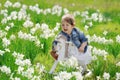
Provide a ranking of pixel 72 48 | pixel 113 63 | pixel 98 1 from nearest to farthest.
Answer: pixel 72 48 < pixel 113 63 < pixel 98 1

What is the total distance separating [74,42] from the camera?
7.89 meters

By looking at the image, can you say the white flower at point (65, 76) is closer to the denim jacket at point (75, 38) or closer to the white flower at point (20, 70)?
the white flower at point (20, 70)

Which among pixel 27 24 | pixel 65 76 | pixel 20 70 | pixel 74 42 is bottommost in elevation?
pixel 65 76

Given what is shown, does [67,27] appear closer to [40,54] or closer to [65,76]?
[40,54]

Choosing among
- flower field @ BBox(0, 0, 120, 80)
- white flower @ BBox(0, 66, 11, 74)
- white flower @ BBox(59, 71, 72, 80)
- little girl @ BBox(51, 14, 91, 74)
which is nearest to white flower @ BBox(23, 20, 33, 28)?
flower field @ BBox(0, 0, 120, 80)

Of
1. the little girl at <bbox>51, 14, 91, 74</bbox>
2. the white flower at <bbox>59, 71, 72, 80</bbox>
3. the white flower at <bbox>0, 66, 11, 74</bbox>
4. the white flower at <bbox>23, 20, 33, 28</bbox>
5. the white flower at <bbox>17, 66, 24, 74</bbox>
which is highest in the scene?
the white flower at <bbox>23, 20, 33, 28</bbox>

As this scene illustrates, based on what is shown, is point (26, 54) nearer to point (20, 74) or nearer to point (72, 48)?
point (72, 48)

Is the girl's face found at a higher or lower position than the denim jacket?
higher

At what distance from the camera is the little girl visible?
7699 mm

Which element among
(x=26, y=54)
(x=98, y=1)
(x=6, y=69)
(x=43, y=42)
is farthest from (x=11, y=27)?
(x=98, y=1)

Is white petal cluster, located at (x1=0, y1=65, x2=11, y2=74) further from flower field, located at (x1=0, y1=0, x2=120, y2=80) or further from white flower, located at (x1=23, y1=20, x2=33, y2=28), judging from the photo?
white flower, located at (x1=23, y1=20, x2=33, y2=28)

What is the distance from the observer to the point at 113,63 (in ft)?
27.5

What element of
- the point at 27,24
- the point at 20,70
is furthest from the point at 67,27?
the point at 27,24

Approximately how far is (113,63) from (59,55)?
119cm
